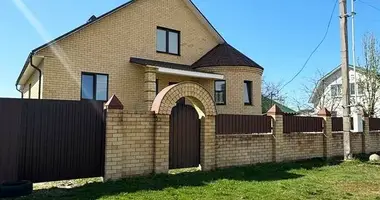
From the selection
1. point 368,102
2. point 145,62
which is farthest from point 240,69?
point 368,102

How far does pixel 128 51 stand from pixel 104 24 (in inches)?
58.9

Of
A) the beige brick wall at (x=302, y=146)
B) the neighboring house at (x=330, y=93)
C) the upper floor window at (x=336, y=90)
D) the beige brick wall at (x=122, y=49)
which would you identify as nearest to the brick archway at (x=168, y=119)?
the beige brick wall at (x=302, y=146)

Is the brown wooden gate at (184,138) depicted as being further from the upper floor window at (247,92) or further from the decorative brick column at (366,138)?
the decorative brick column at (366,138)

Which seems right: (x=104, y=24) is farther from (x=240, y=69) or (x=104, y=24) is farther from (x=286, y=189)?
(x=286, y=189)

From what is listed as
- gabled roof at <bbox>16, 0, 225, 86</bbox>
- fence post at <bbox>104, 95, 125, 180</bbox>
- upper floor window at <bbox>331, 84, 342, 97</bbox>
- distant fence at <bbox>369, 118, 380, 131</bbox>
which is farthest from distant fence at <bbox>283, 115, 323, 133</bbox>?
upper floor window at <bbox>331, 84, 342, 97</bbox>

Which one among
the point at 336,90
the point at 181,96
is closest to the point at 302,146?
the point at 181,96

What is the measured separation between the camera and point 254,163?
10.2m

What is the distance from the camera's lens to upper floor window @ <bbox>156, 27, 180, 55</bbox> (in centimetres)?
1571

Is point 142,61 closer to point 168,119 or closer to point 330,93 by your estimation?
point 168,119

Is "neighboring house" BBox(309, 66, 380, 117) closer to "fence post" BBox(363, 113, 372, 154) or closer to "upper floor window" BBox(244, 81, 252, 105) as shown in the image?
"upper floor window" BBox(244, 81, 252, 105)

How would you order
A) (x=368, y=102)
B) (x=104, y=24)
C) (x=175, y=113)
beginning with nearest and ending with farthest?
(x=175, y=113) → (x=104, y=24) → (x=368, y=102)

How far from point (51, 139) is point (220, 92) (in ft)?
35.9

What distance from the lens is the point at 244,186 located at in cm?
733

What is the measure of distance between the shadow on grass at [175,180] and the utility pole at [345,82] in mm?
2263
